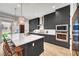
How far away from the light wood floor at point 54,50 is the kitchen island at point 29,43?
3.7 inches

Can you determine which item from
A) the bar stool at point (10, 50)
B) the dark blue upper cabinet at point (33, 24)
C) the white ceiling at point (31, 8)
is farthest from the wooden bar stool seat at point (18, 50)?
the white ceiling at point (31, 8)

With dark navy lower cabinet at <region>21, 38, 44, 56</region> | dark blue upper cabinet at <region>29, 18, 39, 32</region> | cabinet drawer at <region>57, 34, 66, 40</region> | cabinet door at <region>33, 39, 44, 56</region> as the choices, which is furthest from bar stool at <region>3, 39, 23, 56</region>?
cabinet drawer at <region>57, 34, 66, 40</region>

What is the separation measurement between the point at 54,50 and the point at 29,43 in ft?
1.97

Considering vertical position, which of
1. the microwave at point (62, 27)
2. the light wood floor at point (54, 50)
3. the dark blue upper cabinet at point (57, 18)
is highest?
the dark blue upper cabinet at point (57, 18)

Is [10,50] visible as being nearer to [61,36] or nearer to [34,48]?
[34,48]

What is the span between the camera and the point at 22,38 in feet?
7.70

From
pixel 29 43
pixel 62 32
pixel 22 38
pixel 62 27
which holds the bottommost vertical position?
pixel 29 43

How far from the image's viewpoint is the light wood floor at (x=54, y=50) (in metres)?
2.26

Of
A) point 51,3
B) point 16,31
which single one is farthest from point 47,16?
point 16,31

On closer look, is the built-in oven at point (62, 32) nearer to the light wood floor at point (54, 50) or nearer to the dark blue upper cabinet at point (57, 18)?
the dark blue upper cabinet at point (57, 18)

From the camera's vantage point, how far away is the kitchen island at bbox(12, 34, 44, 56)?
229 cm

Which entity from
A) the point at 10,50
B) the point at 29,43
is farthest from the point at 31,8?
the point at 10,50

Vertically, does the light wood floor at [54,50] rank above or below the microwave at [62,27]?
below

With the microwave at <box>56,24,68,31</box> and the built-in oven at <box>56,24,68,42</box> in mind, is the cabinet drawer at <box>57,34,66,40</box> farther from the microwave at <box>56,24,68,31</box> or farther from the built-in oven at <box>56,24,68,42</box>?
the microwave at <box>56,24,68,31</box>
